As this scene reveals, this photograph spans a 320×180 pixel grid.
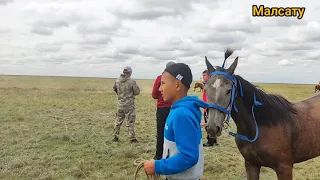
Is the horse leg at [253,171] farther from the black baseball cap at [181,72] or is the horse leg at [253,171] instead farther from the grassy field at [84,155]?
the black baseball cap at [181,72]

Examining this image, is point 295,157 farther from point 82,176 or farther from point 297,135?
point 82,176

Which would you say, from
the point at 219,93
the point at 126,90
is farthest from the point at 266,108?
the point at 126,90

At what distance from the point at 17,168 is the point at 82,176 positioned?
160cm

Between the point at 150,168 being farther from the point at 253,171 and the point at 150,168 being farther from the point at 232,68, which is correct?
the point at 253,171

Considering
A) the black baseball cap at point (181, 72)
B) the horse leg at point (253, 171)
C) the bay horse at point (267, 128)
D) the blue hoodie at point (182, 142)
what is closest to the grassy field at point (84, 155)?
the horse leg at point (253, 171)

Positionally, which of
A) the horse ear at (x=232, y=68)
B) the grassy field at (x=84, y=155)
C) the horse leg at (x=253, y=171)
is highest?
the horse ear at (x=232, y=68)

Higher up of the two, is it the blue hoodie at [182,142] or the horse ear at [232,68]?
the horse ear at [232,68]

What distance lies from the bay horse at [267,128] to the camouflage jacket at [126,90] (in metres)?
4.86

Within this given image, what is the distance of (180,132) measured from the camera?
1.83 m

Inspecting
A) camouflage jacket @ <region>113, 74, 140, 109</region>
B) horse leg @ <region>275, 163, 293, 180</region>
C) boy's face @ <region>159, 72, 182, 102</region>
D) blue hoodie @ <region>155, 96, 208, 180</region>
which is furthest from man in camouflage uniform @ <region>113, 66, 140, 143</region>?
blue hoodie @ <region>155, 96, 208, 180</region>

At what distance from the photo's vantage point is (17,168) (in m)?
6.20

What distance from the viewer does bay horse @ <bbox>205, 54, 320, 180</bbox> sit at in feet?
12.3

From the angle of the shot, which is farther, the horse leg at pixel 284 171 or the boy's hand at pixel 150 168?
the horse leg at pixel 284 171

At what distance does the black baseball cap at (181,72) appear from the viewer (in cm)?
200
